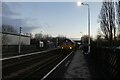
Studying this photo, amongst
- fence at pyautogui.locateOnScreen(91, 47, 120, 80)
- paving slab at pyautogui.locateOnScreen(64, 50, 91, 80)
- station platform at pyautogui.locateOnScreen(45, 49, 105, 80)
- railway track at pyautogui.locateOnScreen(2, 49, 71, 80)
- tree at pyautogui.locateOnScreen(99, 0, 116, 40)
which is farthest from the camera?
tree at pyautogui.locateOnScreen(99, 0, 116, 40)

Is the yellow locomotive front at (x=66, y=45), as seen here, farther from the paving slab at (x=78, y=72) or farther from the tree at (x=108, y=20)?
the paving slab at (x=78, y=72)

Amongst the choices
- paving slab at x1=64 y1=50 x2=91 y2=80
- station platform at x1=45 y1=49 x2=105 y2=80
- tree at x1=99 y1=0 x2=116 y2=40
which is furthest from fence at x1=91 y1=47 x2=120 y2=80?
tree at x1=99 y1=0 x2=116 y2=40

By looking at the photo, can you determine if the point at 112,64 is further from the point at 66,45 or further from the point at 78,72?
the point at 66,45

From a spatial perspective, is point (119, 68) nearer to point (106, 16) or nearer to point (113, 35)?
point (113, 35)

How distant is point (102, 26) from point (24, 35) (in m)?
75.8

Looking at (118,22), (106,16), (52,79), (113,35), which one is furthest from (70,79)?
(106,16)

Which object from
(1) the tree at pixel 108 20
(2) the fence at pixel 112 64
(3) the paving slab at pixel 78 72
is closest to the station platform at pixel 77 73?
(3) the paving slab at pixel 78 72

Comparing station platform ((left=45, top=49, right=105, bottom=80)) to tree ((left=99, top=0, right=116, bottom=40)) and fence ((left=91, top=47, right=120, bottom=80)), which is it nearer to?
fence ((left=91, top=47, right=120, bottom=80))

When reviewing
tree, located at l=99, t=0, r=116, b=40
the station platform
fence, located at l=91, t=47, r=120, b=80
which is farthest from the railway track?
tree, located at l=99, t=0, r=116, b=40

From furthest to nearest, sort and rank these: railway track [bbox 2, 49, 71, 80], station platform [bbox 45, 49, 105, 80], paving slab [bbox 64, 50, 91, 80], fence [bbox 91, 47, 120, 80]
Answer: railway track [bbox 2, 49, 71, 80] → paving slab [bbox 64, 50, 91, 80] → station platform [bbox 45, 49, 105, 80] → fence [bbox 91, 47, 120, 80]

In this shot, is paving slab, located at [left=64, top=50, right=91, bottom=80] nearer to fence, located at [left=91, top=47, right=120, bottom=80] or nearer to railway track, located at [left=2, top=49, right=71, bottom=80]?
fence, located at [left=91, top=47, right=120, bottom=80]

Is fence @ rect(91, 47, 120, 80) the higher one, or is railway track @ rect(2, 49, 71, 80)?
fence @ rect(91, 47, 120, 80)

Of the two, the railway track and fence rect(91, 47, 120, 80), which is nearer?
fence rect(91, 47, 120, 80)

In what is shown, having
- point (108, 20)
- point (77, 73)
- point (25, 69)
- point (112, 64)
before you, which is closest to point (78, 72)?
point (77, 73)
